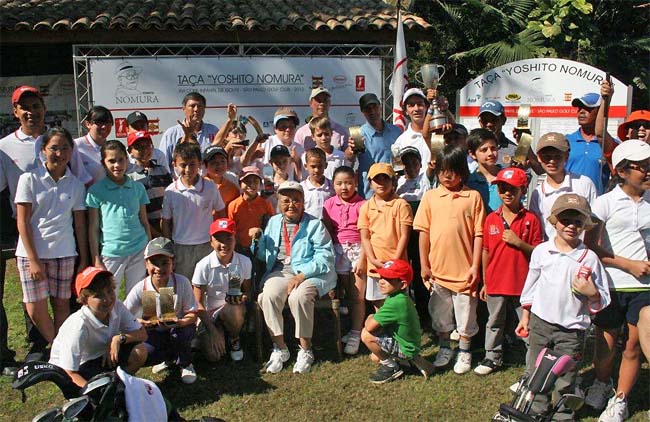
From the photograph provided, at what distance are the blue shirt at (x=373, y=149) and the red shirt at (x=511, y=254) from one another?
1.58 meters

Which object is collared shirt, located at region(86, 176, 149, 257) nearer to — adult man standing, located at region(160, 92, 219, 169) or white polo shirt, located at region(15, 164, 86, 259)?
white polo shirt, located at region(15, 164, 86, 259)

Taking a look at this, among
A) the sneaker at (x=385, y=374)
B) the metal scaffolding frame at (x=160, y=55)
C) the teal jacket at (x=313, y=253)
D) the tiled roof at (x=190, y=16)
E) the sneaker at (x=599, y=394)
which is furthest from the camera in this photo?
the tiled roof at (x=190, y=16)

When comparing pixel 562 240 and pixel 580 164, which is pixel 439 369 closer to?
pixel 562 240

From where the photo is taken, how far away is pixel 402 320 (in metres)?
4.29

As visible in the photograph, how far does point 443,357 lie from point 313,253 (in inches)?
50.5

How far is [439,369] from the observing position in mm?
4570

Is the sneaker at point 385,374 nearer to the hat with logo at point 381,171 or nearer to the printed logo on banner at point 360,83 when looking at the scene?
the hat with logo at point 381,171

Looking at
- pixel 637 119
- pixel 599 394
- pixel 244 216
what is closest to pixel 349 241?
pixel 244 216

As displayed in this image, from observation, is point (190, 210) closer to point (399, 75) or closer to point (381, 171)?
point (381, 171)

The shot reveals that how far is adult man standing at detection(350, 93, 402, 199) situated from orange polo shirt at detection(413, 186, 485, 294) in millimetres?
1236

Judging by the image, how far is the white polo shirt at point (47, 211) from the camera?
431 centimetres

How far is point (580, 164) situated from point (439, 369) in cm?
202

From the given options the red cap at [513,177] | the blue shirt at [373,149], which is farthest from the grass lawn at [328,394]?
the blue shirt at [373,149]

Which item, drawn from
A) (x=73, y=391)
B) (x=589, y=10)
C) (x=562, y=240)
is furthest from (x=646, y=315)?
(x=589, y=10)
